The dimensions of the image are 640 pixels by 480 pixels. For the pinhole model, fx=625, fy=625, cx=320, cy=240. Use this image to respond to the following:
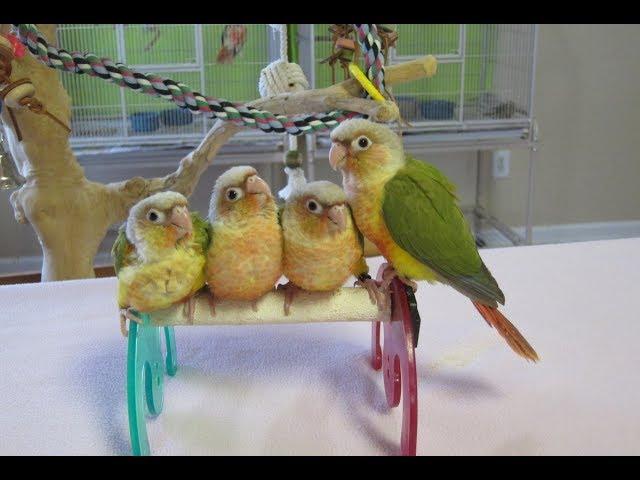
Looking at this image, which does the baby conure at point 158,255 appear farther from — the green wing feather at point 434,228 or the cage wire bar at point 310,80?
the cage wire bar at point 310,80

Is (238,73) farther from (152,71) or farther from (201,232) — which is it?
(201,232)

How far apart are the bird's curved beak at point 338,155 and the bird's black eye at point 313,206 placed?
5cm

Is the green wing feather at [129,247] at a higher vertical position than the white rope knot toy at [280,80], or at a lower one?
lower

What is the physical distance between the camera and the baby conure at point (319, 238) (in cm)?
57

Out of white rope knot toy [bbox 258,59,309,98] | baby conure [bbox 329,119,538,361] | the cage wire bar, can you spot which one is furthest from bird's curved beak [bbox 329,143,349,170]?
the cage wire bar

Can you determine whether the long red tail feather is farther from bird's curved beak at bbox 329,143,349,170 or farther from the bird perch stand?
bird's curved beak at bbox 329,143,349,170

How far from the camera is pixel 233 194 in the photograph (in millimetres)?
580

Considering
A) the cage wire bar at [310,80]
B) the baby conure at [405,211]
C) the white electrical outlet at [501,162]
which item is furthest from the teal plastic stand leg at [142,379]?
the white electrical outlet at [501,162]

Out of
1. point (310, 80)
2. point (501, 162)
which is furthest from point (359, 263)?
point (501, 162)

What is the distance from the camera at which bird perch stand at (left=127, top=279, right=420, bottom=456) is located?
1.89 ft

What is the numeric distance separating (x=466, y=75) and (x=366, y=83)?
3.56 ft

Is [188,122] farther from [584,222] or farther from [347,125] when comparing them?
[584,222]

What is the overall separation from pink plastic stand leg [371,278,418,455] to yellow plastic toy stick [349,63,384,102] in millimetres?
201

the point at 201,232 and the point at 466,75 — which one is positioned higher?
the point at 466,75
